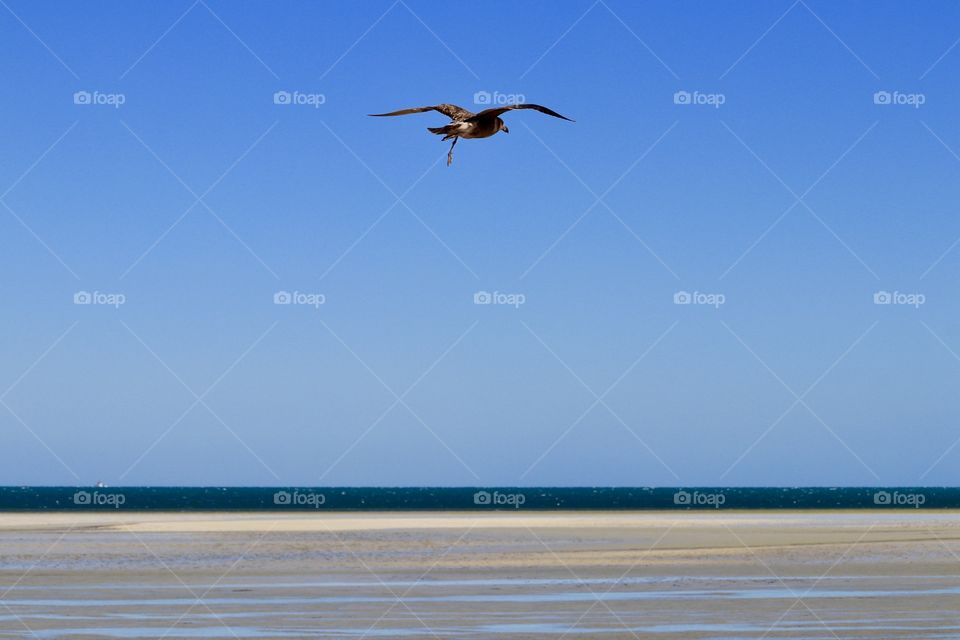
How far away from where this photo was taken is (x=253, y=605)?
22.8 meters

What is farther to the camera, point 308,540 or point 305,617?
point 308,540

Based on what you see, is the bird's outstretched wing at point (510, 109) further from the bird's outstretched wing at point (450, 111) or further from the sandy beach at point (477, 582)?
the sandy beach at point (477, 582)

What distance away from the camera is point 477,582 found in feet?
87.2

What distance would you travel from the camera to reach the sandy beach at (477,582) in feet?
66.4

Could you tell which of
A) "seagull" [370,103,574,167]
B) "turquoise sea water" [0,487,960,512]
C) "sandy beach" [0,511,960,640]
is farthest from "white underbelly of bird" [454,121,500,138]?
"turquoise sea water" [0,487,960,512]

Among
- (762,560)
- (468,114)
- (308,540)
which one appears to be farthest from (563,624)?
(308,540)

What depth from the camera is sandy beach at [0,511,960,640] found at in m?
20.2


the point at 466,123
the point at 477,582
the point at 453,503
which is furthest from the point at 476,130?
the point at 453,503

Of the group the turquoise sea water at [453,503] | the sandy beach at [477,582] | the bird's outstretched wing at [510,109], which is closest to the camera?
the bird's outstretched wing at [510,109]

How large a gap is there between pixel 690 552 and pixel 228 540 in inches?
520

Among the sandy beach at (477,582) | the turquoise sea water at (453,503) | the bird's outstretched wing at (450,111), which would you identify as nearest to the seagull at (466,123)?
the bird's outstretched wing at (450,111)

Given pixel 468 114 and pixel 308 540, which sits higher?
pixel 468 114

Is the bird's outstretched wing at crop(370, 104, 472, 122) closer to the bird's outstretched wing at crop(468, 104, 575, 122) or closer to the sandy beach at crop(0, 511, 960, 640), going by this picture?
the bird's outstretched wing at crop(468, 104, 575, 122)

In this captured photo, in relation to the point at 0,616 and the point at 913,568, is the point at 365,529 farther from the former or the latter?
the point at 0,616
